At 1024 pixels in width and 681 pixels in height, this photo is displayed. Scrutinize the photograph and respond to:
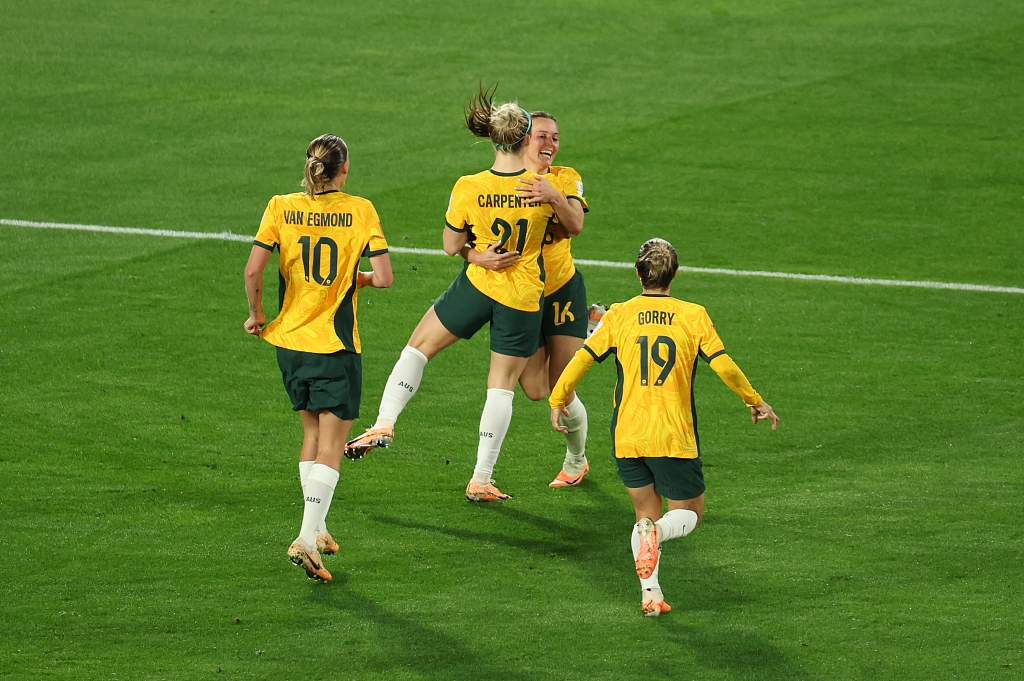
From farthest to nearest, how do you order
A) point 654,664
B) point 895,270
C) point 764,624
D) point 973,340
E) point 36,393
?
point 895,270 → point 973,340 → point 36,393 → point 764,624 → point 654,664

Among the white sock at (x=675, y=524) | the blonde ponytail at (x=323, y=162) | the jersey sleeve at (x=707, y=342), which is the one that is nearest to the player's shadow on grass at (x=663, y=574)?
the white sock at (x=675, y=524)

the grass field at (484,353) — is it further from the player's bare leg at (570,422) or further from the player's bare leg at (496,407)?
the player's bare leg at (496,407)

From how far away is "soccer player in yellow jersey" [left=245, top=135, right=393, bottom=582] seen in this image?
→ 7.04m

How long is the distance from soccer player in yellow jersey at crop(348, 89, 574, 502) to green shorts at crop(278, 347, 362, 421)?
483 millimetres

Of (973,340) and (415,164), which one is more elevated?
(415,164)

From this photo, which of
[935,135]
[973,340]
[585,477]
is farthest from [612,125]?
[585,477]

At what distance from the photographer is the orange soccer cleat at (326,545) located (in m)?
7.45

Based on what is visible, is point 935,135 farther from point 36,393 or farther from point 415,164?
point 36,393

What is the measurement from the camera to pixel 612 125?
1706cm

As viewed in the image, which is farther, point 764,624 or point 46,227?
point 46,227

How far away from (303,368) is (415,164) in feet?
28.6

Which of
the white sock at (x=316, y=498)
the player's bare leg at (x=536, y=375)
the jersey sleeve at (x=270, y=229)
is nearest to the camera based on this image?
the white sock at (x=316, y=498)

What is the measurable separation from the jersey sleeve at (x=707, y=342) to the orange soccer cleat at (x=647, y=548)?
85 cm

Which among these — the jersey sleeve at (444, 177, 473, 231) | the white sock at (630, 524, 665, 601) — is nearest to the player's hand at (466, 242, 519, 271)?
the jersey sleeve at (444, 177, 473, 231)
